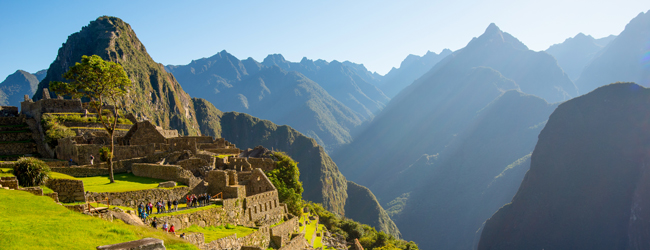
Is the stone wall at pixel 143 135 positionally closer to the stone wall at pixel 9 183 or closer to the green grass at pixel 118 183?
the green grass at pixel 118 183

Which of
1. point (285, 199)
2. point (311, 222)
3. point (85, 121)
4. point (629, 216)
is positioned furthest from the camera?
point (629, 216)

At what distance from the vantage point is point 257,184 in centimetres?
3105

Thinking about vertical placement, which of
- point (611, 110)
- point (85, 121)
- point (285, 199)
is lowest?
point (285, 199)

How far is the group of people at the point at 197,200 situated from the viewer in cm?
2380

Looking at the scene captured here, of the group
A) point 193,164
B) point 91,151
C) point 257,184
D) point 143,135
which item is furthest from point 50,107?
point 257,184

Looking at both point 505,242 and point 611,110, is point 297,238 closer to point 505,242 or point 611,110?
point 505,242

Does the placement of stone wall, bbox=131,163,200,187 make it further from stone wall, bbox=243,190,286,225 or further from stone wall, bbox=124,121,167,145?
stone wall, bbox=124,121,167,145

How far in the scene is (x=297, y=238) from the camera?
2978 centimetres

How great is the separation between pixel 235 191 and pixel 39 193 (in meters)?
12.4

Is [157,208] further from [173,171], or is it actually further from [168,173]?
[168,173]

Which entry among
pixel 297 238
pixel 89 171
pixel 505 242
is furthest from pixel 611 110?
pixel 89 171

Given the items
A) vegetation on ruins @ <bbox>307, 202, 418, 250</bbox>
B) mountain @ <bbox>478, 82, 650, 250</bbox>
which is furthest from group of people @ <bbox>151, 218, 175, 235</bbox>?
mountain @ <bbox>478, 82, 650, 250</bbox>

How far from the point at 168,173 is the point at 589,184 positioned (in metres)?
187

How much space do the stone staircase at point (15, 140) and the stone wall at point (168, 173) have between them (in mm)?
16943
